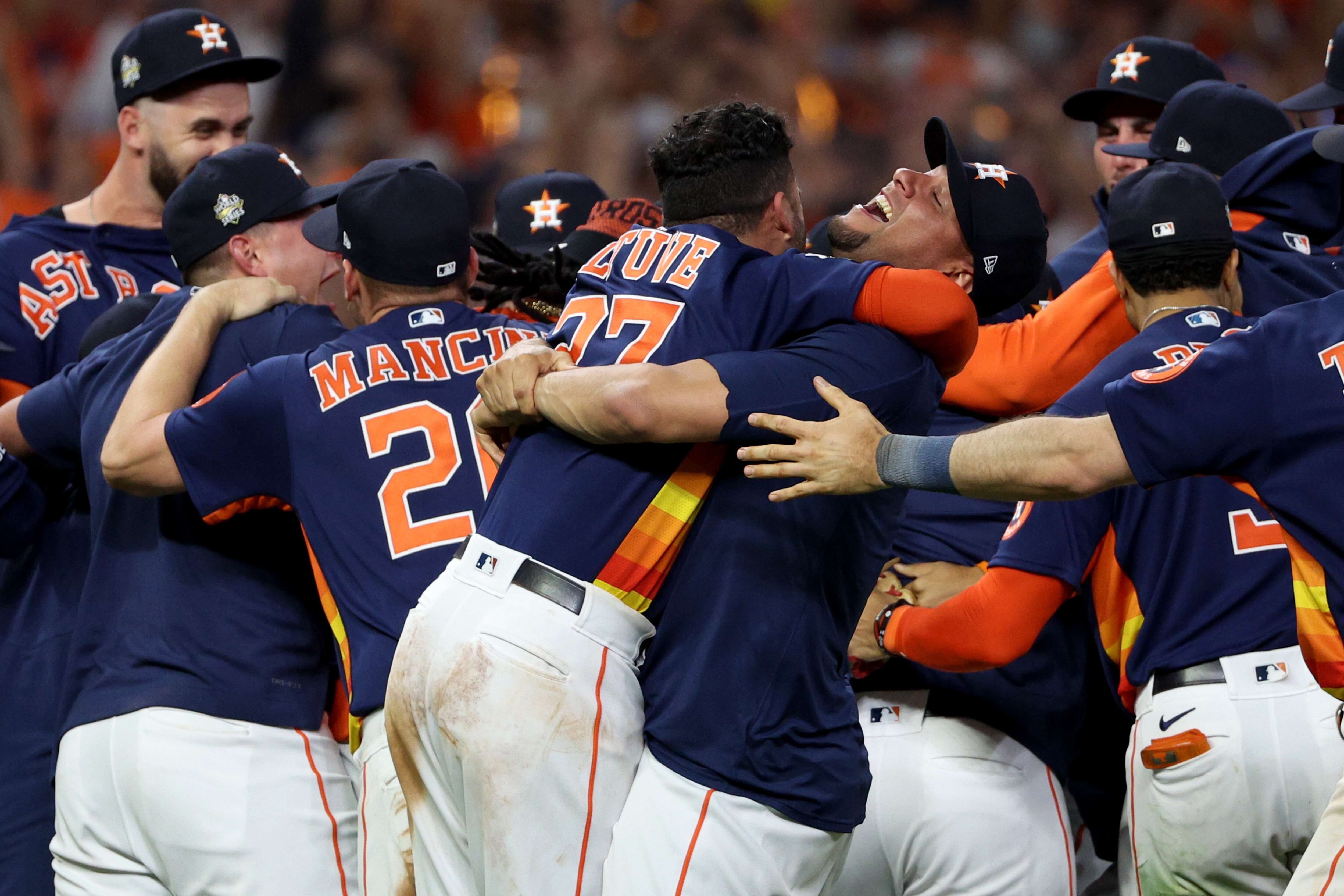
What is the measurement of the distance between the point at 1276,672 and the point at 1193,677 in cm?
20

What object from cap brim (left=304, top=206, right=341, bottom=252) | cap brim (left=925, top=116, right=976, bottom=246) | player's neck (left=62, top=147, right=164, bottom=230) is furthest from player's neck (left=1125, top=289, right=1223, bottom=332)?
player's neck (left=62, top=147, right=164, bottom=230)

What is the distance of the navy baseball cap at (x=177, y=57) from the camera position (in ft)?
18.3

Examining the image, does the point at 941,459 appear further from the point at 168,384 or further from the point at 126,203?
the point at 126,203

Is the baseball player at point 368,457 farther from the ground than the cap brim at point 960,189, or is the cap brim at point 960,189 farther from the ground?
the cap brim at point 960,189

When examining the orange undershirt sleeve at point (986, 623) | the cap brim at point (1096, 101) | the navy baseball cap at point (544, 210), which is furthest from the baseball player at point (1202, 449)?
the cap brim at point (1096, 101)

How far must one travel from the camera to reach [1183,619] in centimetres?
369

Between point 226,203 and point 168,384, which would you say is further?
point 226,203

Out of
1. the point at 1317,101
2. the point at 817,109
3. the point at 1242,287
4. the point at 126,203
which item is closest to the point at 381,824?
the point at 1242,287

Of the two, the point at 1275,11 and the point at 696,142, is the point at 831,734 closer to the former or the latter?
the point at 696,142

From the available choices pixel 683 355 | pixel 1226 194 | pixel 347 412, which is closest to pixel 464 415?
pixel 347 412

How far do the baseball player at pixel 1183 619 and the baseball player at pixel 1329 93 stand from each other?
1.70 metres

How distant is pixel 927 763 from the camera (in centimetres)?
386

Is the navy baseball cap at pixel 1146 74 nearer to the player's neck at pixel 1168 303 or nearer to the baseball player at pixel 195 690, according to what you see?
the player's neck at pixel 1168 303

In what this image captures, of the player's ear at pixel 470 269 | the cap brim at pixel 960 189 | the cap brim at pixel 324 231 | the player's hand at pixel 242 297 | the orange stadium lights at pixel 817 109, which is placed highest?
the cap brim at pixel 960 189
